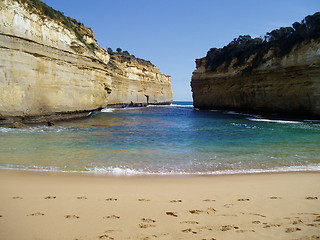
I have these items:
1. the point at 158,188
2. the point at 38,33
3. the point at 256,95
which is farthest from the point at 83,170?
the point at 256,95

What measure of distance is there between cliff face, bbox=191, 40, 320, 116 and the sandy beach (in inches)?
630

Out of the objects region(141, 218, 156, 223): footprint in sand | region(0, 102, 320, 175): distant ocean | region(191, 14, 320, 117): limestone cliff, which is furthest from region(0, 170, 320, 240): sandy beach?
region(191, 14, 320, 117): limestone cliff

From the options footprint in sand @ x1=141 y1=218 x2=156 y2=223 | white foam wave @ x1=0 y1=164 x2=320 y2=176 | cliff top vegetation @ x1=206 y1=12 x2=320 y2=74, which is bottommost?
white foam wave @ x1=0 y1=164 x2=320 y2=176

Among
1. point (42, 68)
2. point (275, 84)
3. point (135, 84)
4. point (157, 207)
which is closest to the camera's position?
point (157, 207)

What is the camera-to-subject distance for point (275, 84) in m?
22.6

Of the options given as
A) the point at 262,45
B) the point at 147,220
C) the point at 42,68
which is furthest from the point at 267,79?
the point at 147,220

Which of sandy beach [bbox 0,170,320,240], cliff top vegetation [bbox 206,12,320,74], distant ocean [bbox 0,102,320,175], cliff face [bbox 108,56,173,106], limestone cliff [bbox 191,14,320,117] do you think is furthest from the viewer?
cliff face [bbox 108,56,173,106]

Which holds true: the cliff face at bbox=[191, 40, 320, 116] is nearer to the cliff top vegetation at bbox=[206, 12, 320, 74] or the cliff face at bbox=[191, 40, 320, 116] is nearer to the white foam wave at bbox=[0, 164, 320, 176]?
Result: the cliff top vegetation at bbox=[206, 12, 320, 74]

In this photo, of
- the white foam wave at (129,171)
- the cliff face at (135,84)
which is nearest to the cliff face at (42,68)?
the white foam wave at (129,171)

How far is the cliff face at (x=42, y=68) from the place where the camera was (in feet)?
42.7

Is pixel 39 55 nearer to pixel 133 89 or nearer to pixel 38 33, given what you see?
pixel 38 33

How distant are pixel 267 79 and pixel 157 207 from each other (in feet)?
75.1

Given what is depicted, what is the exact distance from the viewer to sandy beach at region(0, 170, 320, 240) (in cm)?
298

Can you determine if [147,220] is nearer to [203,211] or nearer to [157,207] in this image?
[157,207]
